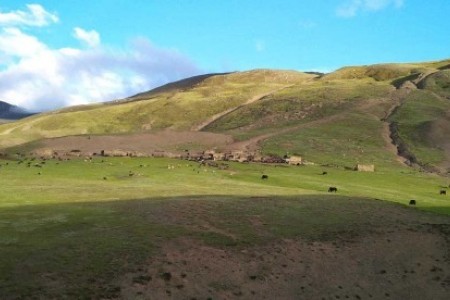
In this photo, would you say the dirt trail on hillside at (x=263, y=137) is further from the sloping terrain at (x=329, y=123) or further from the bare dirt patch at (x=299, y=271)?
the bare dirt patch at (x=299, y=271)

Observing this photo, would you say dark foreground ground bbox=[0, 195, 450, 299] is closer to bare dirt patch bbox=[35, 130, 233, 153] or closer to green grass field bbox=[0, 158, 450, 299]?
green grass field bbox=[0, 158, 450, 299]

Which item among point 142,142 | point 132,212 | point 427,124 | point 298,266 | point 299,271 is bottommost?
point 299,271

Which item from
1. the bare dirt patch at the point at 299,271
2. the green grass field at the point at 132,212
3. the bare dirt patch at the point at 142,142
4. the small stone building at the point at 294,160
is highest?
the bare dirt patch at the point at 142,142

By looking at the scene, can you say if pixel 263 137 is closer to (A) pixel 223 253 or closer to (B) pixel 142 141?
(B) pixel 142 141

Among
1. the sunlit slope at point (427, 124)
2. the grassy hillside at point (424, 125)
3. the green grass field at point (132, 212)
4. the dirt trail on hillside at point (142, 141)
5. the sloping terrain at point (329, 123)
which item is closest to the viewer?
the green grass field at point (132, 212)

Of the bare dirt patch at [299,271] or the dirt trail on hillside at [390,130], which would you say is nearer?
the bare dirt patch at [299,271]

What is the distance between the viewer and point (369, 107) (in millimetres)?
158375

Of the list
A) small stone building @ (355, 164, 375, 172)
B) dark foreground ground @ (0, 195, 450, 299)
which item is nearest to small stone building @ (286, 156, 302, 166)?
small stone building @ (355, 164, 375, 172)

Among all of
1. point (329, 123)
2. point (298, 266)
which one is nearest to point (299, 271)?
point (298, 266)

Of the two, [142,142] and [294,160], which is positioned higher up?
[142,142]

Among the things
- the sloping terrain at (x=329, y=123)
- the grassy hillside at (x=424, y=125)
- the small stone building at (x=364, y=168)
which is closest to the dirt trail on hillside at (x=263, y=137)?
the sloping terrain at (x=329, y=123)

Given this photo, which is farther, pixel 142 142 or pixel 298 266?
pixel 142 142

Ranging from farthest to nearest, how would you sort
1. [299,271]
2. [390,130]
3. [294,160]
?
1. [390,130]
2. [294,160]
3. [299,271]

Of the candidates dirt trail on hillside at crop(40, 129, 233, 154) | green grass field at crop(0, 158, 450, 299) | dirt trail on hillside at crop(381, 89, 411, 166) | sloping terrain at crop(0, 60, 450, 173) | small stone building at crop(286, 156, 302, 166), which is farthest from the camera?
dirt trail on hillside at crop(381, 89, 411, 166)
